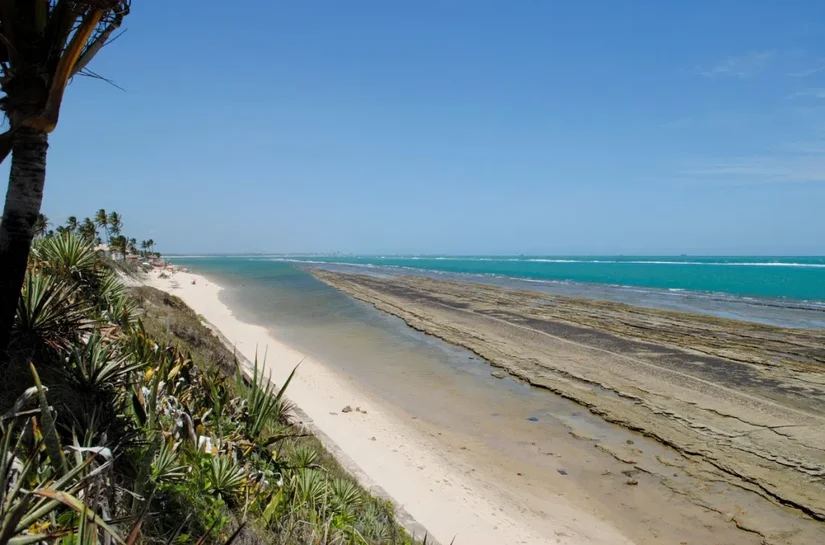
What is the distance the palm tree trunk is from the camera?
4.82m

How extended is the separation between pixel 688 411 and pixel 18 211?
14.1m

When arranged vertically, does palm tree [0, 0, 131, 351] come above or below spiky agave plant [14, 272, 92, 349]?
above

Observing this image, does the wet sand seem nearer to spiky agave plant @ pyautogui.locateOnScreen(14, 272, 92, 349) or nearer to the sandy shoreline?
the sandy shoreline

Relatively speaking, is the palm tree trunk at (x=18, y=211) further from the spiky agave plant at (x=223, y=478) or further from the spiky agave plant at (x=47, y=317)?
the spiky agave plant at (x=223, y=478)

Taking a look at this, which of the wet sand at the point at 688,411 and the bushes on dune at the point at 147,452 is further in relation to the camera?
the wet sand at the point at 688,411

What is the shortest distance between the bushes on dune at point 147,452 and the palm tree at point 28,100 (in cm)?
98

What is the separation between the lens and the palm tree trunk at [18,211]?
4.82 m

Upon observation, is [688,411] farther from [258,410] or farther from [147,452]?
[147,452]

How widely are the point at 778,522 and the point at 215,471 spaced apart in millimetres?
→ 8310

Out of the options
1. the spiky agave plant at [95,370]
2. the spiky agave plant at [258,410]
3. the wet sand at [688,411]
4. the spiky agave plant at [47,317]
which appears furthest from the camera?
the wet sand at [688,411]

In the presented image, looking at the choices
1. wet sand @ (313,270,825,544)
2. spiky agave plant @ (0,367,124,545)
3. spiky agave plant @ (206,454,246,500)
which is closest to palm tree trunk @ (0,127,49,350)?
spiky agave plant @ (0,367,124,545)

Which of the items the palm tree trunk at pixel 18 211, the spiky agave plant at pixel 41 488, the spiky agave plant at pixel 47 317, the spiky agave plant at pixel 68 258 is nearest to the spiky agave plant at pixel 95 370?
the spiky agave plant at pixel 47 317

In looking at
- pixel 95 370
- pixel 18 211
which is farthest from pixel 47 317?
pixel 18 211

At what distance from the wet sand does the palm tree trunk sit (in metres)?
8.03
